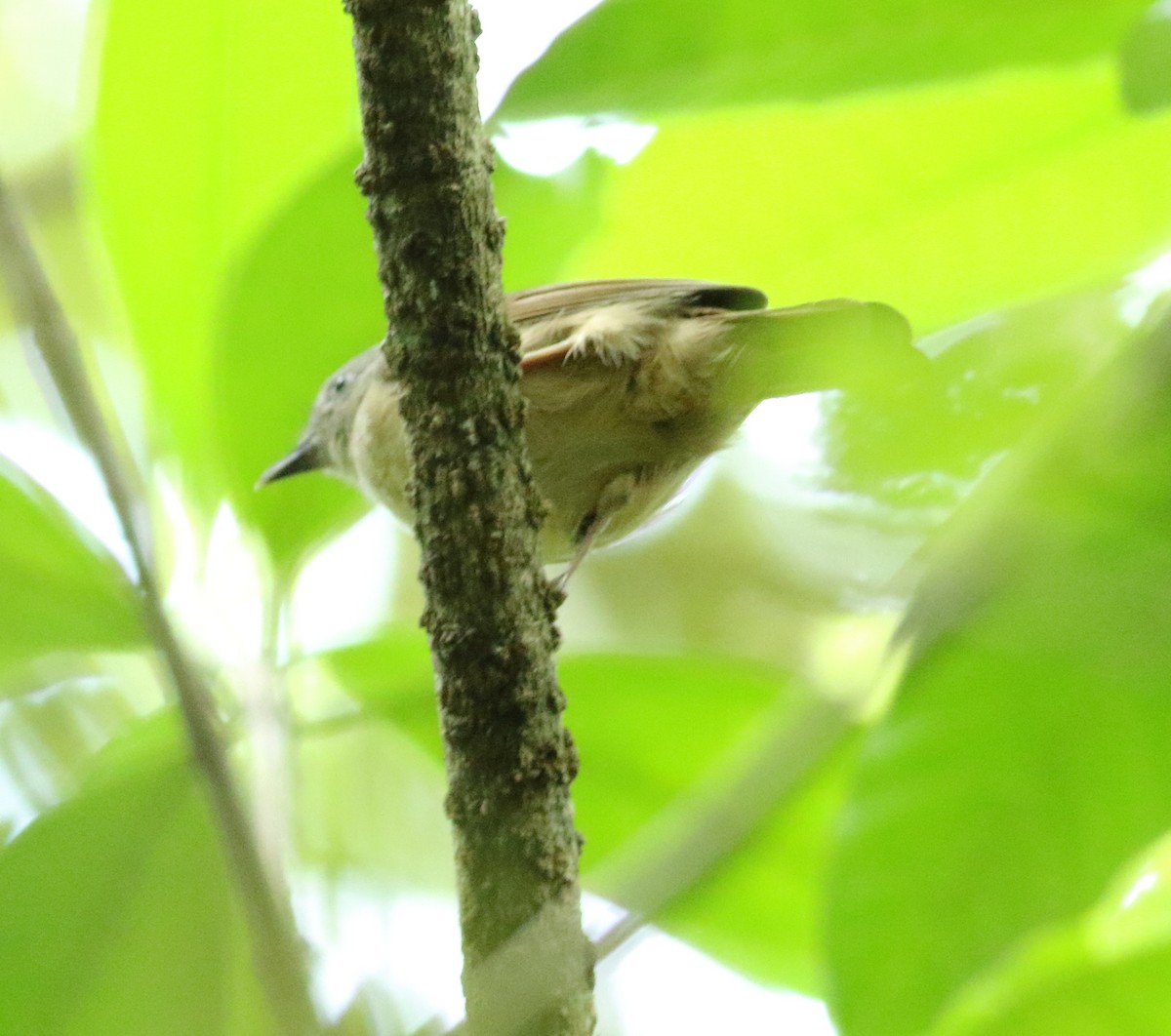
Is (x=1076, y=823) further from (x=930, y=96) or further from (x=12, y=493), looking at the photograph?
(x=12, y=493)

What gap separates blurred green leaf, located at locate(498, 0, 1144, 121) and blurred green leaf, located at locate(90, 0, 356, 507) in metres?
0.53

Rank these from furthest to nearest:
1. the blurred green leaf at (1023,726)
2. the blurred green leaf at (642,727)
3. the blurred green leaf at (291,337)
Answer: the blurred green leaf at (642,727) → the blurred green leaf at (291,337) → the blurred green leaf at (1023,726)

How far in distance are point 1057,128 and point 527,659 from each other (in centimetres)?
80

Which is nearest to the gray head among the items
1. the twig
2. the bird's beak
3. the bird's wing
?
the bird's beak

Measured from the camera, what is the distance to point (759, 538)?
2365 mm

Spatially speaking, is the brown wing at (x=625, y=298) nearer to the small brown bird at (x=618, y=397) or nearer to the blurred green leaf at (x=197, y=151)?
the small brown bird at (x=618, y=397)

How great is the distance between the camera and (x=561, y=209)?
1.70m

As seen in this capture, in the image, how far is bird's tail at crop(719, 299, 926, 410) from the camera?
115 cm

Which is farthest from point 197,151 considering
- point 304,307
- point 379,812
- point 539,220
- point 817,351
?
point 379,812

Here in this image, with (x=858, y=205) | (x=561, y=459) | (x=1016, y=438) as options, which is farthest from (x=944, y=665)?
(x=561, y=459)

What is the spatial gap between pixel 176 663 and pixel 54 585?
11.5 inches

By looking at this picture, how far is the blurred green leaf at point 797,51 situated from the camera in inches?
46.4

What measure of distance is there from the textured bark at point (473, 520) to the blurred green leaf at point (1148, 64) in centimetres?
60

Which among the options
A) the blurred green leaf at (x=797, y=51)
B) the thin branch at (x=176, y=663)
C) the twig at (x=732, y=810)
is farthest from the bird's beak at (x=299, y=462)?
the twig at (x=732, y=810)
